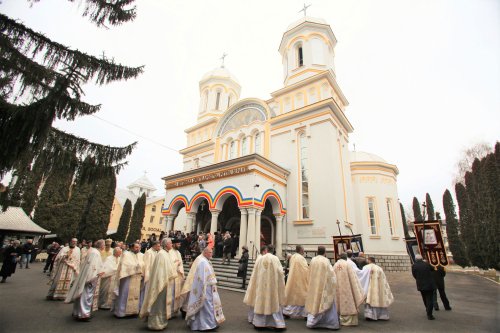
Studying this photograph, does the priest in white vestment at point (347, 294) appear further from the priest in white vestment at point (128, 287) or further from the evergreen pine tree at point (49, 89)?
the evergreen pine tree at point (49, 89)

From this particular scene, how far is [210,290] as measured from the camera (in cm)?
522

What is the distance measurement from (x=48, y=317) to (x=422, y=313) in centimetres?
930

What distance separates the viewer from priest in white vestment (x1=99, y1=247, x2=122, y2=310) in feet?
21.7

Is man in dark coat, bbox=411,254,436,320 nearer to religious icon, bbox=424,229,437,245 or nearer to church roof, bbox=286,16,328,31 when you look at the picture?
religious icon, bbox=424,229,437,245

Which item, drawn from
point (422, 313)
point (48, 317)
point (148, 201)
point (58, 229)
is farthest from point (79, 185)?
point (148, 201)

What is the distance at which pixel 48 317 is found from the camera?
548 centimetres

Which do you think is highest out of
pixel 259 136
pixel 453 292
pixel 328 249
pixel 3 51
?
pixel 259 136

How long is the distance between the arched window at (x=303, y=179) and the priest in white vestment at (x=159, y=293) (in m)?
A: 10.4

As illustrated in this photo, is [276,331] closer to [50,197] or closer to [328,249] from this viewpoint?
[328,249]

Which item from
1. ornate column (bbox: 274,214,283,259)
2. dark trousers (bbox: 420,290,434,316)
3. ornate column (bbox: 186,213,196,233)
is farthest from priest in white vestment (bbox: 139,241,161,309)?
ornate column (bbox: 274,214,283,259)

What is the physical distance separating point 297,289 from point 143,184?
213ft

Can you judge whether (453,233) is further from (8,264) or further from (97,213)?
(97,213)

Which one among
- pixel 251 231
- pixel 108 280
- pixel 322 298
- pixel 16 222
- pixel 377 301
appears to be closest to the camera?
pixel 322 298

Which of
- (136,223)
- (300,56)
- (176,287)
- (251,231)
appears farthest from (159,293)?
(136,223)
